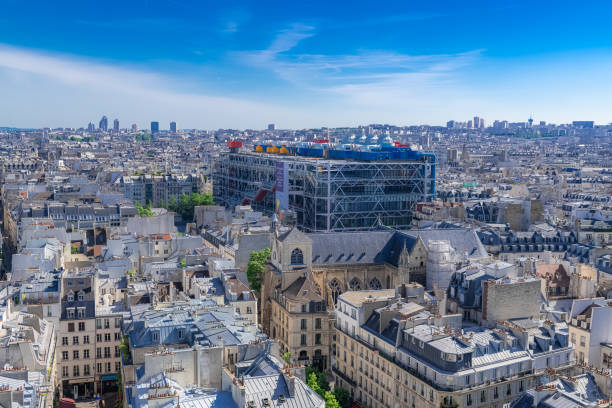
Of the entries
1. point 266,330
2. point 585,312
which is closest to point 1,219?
point 266,330

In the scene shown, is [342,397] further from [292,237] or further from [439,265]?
[439,265]

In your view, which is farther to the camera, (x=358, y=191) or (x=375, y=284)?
(x=358, y=191)

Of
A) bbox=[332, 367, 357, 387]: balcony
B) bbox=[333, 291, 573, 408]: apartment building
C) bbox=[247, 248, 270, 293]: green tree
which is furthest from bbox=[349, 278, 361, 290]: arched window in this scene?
bbox=[333, 291, 573, 408]: apartment building

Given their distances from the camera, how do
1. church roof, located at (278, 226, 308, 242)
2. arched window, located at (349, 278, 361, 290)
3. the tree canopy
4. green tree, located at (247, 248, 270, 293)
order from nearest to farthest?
church roof, located at (278, 226, 308, 242), arched window, located at (349, 278, 361, 290), green tree, located at (247, 248, 270, 293), the tree canopy

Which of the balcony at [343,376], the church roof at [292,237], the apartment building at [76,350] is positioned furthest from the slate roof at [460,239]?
the apartment building at [76,350]

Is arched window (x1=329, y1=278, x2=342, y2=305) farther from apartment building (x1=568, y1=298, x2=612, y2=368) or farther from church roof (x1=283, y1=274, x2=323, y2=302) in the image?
apartment building (x1=568, y1=298, x2=612, y2=368)

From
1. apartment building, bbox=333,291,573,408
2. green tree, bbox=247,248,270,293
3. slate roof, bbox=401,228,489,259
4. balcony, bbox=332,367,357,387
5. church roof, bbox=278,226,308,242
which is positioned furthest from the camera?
slate roof, bbox=401,228,489,259

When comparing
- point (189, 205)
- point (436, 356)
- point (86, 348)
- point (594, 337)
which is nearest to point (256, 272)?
point (86, 348)

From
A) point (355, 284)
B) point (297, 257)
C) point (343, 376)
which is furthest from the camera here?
point (355, 284)
